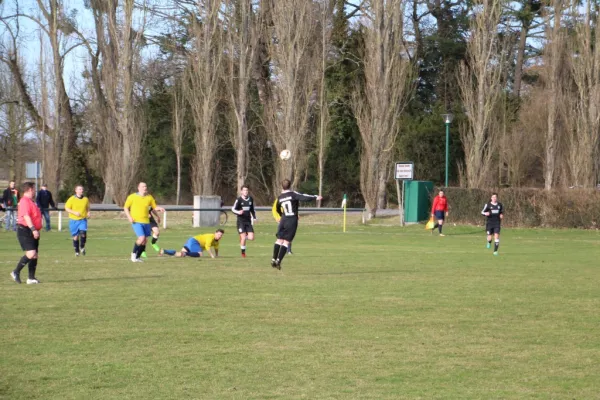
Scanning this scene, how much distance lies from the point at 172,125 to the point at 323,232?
2488cm

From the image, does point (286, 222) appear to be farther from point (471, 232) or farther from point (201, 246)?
point (471, 232)

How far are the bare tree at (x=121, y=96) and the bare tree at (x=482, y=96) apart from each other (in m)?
17.4

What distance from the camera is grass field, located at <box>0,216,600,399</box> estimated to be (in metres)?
8.51

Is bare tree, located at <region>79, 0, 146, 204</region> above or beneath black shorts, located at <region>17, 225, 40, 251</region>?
above

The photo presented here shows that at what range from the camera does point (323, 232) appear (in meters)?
39.0

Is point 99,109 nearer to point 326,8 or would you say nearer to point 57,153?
point 57,153

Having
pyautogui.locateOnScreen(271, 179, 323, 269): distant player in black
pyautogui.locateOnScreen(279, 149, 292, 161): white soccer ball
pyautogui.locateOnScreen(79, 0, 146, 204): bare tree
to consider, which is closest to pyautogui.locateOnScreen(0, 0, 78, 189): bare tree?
pyautogui.locateOnScreen(79, 0, 146, 204): bare tree

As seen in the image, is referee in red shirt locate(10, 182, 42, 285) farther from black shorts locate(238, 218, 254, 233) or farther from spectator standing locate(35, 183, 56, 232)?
spectator standing locate(35, 183, 56, 232)

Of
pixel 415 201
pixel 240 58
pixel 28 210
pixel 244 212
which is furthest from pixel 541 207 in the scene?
pixel 28 210

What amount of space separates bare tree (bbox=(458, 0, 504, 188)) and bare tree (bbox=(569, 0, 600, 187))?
3.99m

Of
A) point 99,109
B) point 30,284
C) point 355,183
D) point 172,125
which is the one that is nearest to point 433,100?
point 355,183

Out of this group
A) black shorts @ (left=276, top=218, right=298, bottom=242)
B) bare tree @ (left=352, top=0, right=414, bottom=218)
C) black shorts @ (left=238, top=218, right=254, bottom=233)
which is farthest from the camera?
bare tree @ (left=352, top=0, right=414, bottom=218)

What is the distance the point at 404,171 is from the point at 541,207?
6.11 m

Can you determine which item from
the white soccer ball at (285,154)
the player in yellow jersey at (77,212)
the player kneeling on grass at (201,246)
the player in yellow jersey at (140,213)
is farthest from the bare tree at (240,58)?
the player in yellow jersey at (140,213)
